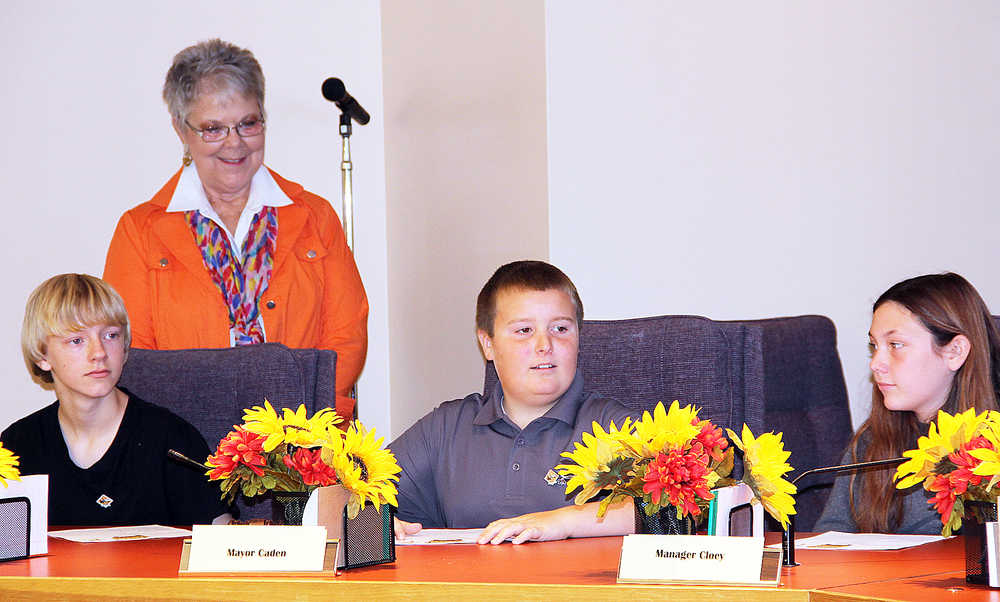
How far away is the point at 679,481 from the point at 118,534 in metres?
1.17

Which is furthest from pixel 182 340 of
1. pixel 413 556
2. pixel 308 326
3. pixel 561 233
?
pixel 413 556

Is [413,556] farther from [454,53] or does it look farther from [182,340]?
[454,53]

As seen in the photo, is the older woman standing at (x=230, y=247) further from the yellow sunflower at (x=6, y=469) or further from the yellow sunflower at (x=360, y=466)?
the yellow sunflower at (x=360, y=466)

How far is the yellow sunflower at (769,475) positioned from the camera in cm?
164

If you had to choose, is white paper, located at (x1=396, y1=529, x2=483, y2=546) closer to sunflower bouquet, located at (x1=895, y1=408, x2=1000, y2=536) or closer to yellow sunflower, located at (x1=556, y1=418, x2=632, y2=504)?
yellow sunflower, located at (x1=556, y1=418, x2=632, y2=504)

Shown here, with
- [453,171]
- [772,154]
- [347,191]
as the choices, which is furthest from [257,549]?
[347,191]

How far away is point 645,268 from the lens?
3396 mm

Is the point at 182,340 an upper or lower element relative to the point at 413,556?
upper

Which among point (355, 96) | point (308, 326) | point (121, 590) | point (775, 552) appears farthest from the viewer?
point (355, 96)

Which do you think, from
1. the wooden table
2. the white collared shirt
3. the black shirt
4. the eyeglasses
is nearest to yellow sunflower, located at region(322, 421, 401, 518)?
the wooden table

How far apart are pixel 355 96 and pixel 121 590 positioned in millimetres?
2924

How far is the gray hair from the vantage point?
12.7ft

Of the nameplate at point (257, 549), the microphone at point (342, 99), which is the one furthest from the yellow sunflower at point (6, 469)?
the microphone at point (342, 99)

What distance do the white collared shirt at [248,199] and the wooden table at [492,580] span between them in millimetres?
1887
